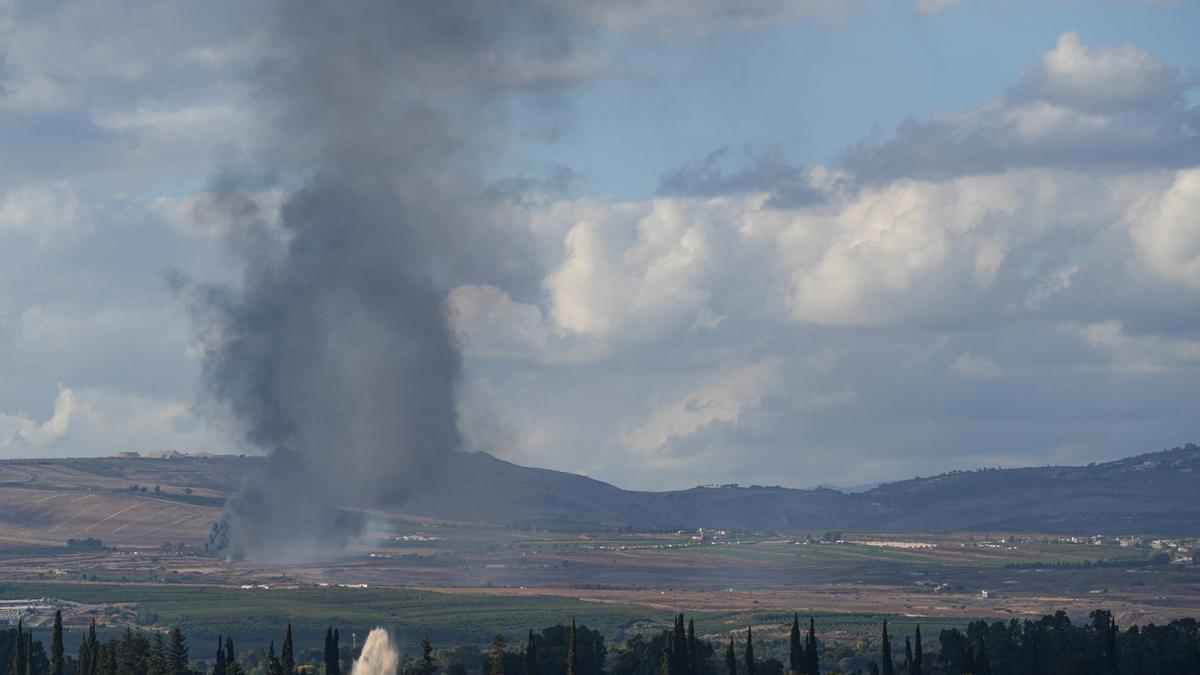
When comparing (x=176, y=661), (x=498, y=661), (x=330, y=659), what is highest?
(x=176, y=661)

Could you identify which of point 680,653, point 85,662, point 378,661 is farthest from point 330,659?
point 680,653

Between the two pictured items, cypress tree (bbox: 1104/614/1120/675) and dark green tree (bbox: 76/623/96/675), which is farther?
cypress tree (bbox: 1104/614/1120/675)

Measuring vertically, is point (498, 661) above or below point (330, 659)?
below

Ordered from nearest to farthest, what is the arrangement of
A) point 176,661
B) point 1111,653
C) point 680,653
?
point 680,653 → point 176,661 → point 1111,653

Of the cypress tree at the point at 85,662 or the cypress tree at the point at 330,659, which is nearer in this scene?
the cypress tree at the point at 85,662

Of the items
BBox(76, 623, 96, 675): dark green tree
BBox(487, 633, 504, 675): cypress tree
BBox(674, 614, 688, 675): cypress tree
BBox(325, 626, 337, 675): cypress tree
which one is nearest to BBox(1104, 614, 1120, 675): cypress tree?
BBox(674, 614, 688, 675): cypress tree

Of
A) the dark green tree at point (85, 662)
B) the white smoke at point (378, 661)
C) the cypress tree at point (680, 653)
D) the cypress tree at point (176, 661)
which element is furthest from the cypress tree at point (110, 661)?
the cypress tree at point (680, 653)

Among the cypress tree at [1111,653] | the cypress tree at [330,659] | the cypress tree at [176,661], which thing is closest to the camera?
the cypress tree at [176,661]

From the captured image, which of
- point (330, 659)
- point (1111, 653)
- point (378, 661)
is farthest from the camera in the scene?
point (378, 661)

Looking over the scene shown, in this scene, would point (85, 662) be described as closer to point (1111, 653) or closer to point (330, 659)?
point (330, 659)

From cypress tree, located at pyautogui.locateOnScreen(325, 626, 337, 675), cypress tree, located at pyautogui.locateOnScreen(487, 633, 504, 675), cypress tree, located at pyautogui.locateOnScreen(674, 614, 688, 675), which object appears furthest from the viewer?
cypress tree, located at pyautogui.locateOnScreen(487, 633, 504, 675)

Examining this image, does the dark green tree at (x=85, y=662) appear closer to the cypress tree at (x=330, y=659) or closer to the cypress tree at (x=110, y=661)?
the cypress tree at (x=110, y=661)

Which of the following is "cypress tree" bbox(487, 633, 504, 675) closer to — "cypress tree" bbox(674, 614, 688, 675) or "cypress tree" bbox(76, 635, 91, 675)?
"cypress tree" bbox(674, 614, 688, 675)

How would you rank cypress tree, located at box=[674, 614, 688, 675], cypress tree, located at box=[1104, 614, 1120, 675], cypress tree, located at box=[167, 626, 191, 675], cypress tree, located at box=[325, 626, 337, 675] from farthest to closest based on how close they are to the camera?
1. cypress tree, located at box=[1104, 614, 1120, 675]
2. cypress tree, located at box=[325, 626, 337, 675]
3. cypress tree, located at box=[674, 614, 688, 675]
4. cypress tree, located at box=[167, 626, 191, 675]
